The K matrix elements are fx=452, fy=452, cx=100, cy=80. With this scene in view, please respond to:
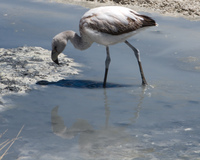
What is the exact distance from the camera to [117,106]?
5.94 metres

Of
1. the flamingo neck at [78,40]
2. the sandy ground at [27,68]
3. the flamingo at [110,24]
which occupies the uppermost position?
the flamingo at [110,24]

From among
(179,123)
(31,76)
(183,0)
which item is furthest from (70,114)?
(183,0)

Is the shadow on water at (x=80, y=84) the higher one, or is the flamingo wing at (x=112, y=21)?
the flamingo wing at (x=112, y=21)

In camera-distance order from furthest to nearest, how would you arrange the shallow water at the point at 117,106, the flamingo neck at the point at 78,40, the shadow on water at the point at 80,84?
the flamingo neck at the point at 78,40, the shadow on water at the point at 80,84, the shallow water at the point at 117,106

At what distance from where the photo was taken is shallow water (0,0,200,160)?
4535 mm

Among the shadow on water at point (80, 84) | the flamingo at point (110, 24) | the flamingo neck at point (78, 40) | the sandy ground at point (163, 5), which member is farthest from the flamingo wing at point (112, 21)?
the sandy ground at point (163, 5)

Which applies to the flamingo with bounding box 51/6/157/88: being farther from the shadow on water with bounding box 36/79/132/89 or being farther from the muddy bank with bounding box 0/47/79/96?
the muddy bank with bounding box 0/47/79/96

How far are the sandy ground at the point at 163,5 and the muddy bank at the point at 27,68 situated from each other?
13.0 ft

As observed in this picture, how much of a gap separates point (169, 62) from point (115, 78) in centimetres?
137

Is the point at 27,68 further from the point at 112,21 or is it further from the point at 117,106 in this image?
the point at 117,106

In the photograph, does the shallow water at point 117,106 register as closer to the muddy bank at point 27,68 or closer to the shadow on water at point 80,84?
the shadow on water at point 80,84

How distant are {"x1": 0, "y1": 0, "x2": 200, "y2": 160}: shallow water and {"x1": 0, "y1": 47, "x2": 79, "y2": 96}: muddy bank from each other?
0.71 ft

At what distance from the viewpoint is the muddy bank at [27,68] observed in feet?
22.0

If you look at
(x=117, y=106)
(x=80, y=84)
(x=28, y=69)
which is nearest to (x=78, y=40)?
(x=80, y=84)
